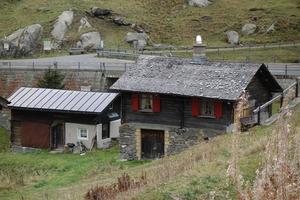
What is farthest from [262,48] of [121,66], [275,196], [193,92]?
[275,196]

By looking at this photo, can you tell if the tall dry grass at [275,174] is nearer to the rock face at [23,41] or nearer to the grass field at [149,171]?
the grass field at [149,171]

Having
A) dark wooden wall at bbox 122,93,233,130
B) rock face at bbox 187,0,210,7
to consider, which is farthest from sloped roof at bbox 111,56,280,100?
rock face at bbox 187,0,210,7

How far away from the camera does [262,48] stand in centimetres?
6191

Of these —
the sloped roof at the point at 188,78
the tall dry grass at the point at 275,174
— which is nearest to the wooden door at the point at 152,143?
the sloped roof at the point at 188,78

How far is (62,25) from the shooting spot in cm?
6594

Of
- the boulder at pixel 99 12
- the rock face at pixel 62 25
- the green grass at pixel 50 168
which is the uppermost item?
the boulder at pixel 99 12

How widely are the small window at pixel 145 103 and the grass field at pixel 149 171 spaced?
3.52 meters

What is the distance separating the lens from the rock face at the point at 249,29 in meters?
70.1

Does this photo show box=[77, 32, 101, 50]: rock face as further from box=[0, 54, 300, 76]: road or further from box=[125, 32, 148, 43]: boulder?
box=[0, 54, 300, 76]: road

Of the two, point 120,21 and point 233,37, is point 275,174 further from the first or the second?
A: point 120,21

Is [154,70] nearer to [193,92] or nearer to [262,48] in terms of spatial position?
[193,92]

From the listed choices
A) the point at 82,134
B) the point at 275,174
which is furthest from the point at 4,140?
the point at 275,174

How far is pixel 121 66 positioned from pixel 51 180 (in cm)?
2261

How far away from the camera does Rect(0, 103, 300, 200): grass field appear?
38.9 feet
